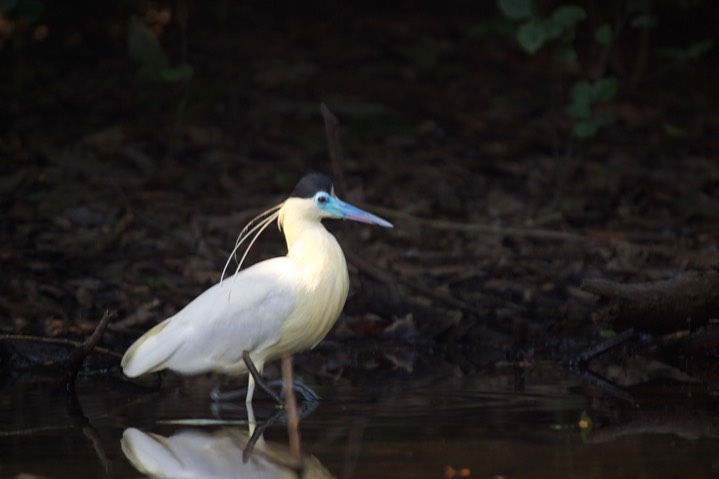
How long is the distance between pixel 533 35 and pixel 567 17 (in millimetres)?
266

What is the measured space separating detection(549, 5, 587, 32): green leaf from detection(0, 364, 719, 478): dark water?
3224mm

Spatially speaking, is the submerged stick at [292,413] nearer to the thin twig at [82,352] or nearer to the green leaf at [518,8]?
the thin twig at [82,352]

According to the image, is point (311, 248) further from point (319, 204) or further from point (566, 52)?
point (566, 52)

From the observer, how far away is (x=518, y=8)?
30.1 feet

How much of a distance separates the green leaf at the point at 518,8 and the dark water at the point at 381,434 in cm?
338

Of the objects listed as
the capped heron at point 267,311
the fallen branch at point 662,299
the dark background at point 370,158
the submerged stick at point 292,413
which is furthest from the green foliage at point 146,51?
the submerged stick at point 292,413

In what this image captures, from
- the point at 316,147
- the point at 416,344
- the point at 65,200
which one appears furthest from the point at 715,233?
the point at 65,200

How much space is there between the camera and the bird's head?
669 cm

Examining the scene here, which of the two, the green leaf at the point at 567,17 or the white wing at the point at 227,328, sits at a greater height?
the green leaf at the point at 567,17

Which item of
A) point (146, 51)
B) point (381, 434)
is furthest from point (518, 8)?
point (381, 434)

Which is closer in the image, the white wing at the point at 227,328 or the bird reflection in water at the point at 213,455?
the bird reflection in water at the point at 213,455

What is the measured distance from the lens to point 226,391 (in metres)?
6.67

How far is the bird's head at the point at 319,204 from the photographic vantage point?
669cm

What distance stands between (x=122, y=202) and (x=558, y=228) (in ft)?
11.1
